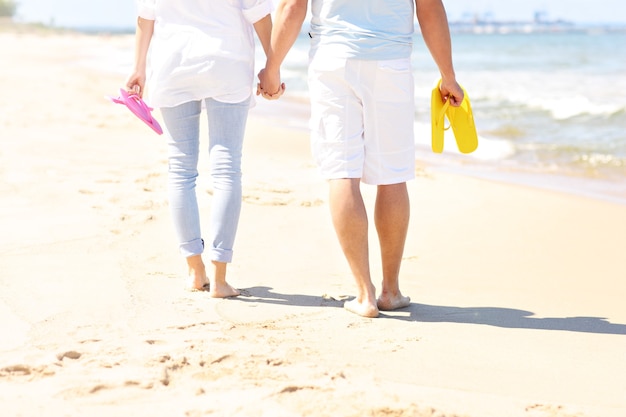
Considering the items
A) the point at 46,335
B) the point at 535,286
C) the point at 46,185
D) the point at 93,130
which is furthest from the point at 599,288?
the point at 93,130

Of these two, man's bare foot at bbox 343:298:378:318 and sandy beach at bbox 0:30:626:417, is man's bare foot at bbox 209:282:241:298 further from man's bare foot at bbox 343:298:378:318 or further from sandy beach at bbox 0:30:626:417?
man's bare foot at bbox 343:298:378:318

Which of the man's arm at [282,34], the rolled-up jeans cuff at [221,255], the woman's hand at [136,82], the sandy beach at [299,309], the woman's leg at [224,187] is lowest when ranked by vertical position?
the sandy beach at [299,309]

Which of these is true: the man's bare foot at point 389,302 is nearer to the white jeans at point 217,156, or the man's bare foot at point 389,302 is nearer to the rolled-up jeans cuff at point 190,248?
the white jeans at point 217,156

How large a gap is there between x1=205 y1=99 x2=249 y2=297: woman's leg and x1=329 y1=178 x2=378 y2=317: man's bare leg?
1.47 ft

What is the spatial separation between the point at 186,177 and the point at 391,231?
2.96 ft

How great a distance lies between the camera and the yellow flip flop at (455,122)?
143 inches

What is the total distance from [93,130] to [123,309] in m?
5.55

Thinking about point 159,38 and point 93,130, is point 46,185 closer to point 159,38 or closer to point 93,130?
point 159,38

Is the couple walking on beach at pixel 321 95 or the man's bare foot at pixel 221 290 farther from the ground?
the couple walking on beach at pixel 321 95

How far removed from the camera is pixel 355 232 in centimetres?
347

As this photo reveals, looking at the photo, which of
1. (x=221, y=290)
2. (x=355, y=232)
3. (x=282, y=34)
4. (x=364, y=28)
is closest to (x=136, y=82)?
(x=282, y=34)

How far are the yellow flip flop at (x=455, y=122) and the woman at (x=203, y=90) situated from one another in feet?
2.22

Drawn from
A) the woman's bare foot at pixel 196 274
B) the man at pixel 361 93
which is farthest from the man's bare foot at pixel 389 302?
the woman's bare foot at pixel 196 274

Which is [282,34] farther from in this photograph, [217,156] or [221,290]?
[221,290]
